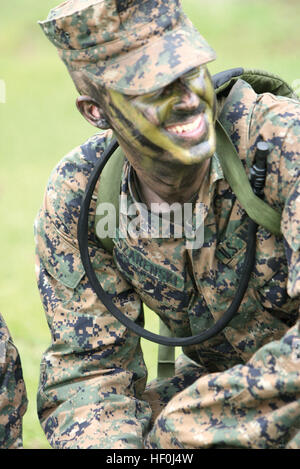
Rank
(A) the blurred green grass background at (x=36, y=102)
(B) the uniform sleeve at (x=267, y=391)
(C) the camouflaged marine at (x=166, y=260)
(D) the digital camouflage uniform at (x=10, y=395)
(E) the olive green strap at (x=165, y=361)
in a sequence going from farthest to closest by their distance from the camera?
(A) the blurred green grass background at (x=36, y=102)
(E) the olive green strap at (x=165, y=361)
(D) the digital camouflage uniform at (x=10, y=395)
(C) the camouflaged marine at (x=166, y=260)
(B) the uniform sleeve at (x=267, y=391)

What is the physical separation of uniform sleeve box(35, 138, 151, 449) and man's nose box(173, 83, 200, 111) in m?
0.67

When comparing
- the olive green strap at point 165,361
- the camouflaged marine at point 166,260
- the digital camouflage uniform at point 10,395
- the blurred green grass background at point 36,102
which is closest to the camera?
the camouflaged marine at point 166,260

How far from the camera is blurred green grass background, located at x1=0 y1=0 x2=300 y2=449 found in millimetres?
7629

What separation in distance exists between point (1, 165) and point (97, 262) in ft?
25.3

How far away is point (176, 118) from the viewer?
316 cm

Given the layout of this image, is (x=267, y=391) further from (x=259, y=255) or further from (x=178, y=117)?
(x=178, y=117)

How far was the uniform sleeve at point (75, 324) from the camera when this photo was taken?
364 centimetres

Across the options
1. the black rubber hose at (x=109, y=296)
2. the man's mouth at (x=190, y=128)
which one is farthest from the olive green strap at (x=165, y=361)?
the man's mouth at (x=190, y=128)

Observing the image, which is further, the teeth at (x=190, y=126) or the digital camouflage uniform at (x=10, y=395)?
the digital camouflage uniform at (x=10, y=395)

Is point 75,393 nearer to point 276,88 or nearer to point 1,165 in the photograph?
point 276,88

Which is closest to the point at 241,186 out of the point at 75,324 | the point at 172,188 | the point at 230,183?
the point at 230,183

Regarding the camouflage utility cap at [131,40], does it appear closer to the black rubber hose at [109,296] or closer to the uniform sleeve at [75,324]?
the black rubber hose at [109,296]

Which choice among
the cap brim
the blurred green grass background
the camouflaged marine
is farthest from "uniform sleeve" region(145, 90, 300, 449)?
the blurred green grass background

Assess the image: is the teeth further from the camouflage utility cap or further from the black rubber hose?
the black rubber hose
